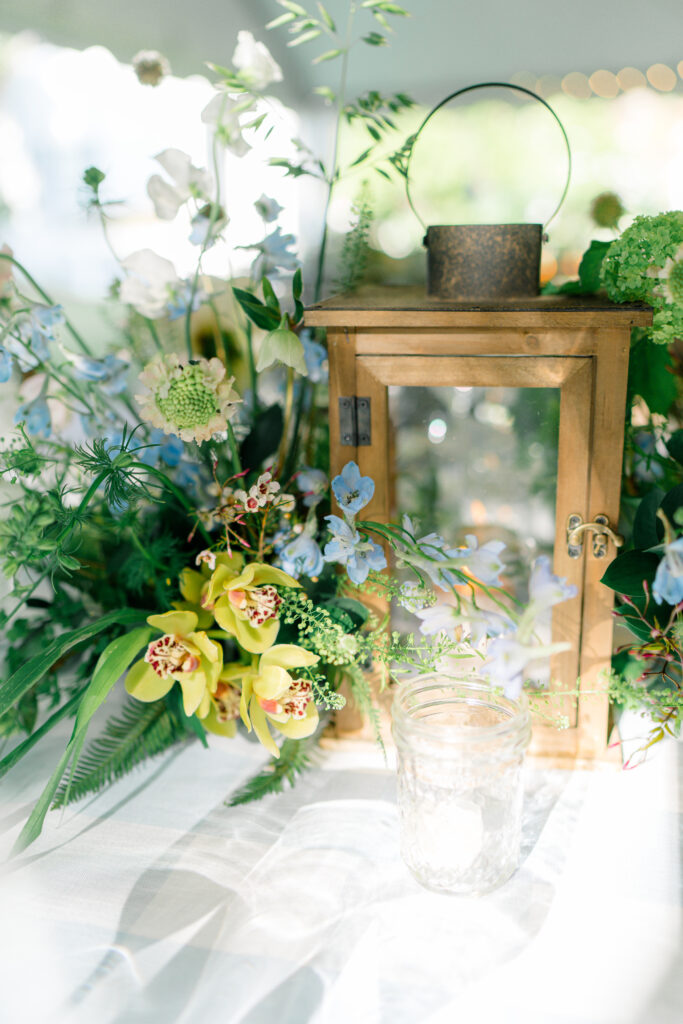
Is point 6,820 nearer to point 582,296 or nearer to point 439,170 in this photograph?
point 582,296

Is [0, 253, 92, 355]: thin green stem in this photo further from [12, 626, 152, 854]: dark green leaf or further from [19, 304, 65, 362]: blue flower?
[12, 626, 152, 854]: dark green leaf

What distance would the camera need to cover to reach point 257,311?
0.90 m

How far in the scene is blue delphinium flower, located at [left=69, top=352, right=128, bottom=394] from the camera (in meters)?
1.01

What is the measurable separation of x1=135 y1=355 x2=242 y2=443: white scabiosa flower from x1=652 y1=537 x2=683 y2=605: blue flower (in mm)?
448

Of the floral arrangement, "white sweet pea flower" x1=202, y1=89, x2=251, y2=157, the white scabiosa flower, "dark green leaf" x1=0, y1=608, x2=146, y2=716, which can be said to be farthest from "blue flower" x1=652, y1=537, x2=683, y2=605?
"white sweet pea flower" x1=202, y1=89, x2=251, y2=157

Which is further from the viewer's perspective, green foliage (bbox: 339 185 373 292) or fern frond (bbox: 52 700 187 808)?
green foliage (bbox: 339 185 373 292)

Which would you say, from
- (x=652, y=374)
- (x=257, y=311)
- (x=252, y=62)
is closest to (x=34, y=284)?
(x=257, y=311)

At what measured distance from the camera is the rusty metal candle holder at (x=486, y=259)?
908 mm

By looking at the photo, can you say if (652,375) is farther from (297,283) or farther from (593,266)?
(297,283)

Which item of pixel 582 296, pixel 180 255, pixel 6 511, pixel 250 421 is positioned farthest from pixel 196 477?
pixel 582 296

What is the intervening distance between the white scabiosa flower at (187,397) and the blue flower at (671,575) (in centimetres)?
45

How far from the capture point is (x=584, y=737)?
955mm

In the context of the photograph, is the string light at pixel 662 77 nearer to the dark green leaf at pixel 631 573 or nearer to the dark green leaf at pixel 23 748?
the dark green leaf at pixel 631 573

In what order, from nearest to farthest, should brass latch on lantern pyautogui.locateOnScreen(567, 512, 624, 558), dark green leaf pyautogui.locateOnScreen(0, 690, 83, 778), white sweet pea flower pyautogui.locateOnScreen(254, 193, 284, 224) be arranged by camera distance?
dark green leaf pyautogui.locateOnScreen(0, 690, 83, 778)
brass latch on lantern pyautogui.locateOnScreen(567, 512, 624, 558)
white sweet pea flower pyautogui.locateOnScreen(254, 193, 284, 224)
